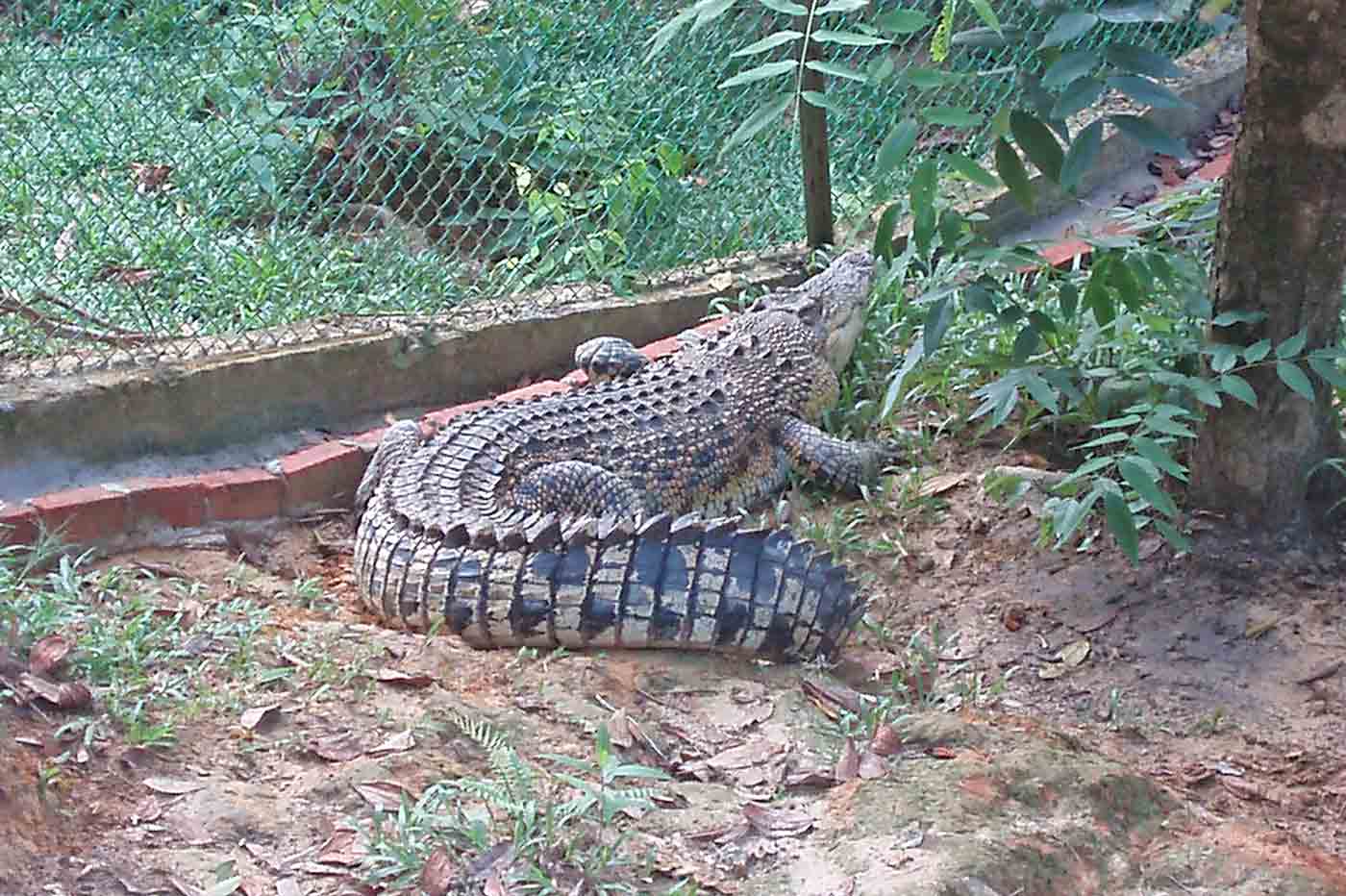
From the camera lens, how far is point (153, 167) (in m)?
5.10

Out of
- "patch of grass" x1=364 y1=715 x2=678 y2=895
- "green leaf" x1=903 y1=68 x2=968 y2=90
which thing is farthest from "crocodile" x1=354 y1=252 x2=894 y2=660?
"green leaf" x1=903 y1=68 x2=968 y2=90

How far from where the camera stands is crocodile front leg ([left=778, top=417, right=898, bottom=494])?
4.58 metres

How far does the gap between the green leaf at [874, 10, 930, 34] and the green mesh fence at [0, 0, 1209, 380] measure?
1404 millimetres

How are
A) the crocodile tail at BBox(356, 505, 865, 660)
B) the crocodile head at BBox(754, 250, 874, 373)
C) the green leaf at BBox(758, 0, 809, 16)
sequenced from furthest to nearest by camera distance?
the crocodile head at BBox(754, 250, 874, 373) < the crocodile tail at BBox(356, 505, 865, 660) < the green leaf at BBox(758, 0, 809, 16)

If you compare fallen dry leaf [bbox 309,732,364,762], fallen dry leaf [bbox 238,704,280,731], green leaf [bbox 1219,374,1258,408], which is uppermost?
green leaf [bbox 1219,374,1258,408]

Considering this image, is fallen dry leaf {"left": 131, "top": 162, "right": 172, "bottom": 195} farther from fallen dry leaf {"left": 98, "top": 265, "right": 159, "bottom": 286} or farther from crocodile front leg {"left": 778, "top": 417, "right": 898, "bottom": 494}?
crocodile front leg {"left": 778, "top": 417, "right": 898, "bottom": 494}

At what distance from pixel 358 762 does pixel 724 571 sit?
1008 millimetres

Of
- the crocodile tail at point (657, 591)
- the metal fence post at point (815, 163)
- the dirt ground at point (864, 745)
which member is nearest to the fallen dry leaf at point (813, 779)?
the dirt ground at point (864, 745)

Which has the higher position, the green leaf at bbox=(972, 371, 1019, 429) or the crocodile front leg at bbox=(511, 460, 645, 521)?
the green leaf at bbox=(972, 371, 1019, 429)

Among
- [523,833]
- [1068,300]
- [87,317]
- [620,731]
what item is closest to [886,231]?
[1068,300]

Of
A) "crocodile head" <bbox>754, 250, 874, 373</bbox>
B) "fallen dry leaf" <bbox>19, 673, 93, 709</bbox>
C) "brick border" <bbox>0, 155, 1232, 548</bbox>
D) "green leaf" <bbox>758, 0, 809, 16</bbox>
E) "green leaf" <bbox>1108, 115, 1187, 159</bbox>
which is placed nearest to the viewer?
"fallen dry leaf" <bbox>19, 673, 93, 709</bbox>

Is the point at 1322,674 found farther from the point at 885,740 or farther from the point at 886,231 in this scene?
the point at 886,231

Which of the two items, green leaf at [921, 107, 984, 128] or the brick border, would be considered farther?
the brick border

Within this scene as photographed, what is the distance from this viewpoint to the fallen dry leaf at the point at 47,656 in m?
2.90
